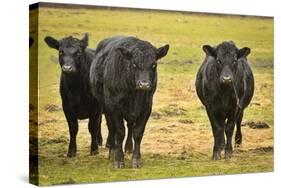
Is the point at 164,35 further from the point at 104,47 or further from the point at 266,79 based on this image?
the point at 266,79

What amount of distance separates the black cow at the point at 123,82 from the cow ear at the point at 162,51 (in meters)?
0.03

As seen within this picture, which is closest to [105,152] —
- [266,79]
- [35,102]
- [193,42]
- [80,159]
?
[80,159]

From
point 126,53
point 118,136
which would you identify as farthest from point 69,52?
point 118,136

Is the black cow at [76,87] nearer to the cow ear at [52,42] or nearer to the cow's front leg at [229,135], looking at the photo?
the cow ear at [52,42]

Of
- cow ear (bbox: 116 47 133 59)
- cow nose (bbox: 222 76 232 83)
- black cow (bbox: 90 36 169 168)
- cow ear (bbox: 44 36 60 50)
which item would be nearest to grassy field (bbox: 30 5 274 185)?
cow ear (bbox: 44 36 60 50)

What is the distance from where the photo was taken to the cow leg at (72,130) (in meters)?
11.3

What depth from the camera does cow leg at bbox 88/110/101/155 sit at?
1147cm

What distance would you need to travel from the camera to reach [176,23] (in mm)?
12180

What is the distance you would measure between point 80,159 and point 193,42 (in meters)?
2.51

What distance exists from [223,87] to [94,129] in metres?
2.07

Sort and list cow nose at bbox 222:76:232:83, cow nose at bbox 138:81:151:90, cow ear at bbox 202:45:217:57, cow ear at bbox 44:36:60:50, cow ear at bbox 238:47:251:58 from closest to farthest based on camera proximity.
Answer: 1. cow ear at bbox 44:36:60:50
2. cow nose at bbox 138:81:151:90
3. cow nose at bbox 222:76:232:83
4. cow ear at bbox 202:45:217:57
5. cow ear at bbox 238:47:251:58

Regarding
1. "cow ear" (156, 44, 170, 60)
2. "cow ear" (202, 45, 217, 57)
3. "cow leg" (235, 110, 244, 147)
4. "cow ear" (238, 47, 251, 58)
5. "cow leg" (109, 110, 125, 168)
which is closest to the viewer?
"cow leg" (109, 110, 125, 168)

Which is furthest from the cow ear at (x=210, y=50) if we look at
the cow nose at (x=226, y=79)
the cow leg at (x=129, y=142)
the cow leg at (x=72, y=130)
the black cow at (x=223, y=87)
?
the cow leg at (x=72, y=130)

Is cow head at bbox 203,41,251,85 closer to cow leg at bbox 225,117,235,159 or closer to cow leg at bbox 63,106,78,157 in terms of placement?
cow leg at bbox 225,117,235,159
